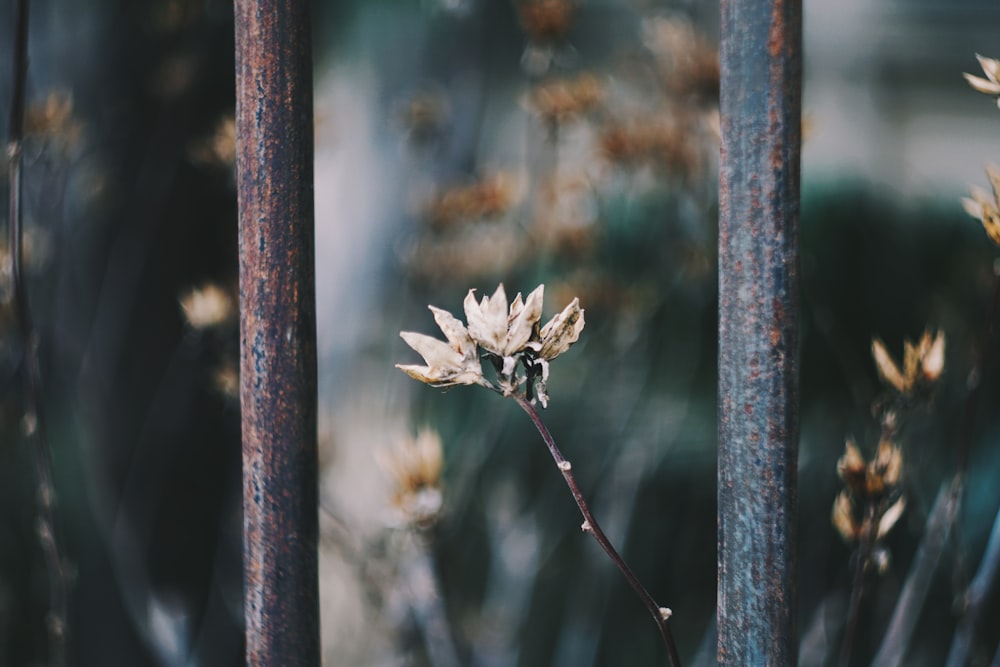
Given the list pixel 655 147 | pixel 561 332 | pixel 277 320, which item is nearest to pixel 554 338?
pixel 561 332

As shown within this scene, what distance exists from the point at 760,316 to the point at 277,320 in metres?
0.22

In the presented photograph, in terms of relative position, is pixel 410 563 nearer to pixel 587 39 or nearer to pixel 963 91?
pixel 587 39

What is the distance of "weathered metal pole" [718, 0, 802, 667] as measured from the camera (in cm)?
34

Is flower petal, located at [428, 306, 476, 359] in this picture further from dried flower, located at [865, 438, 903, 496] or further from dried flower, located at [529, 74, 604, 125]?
dried flower, located at [529, 74, 604, 125]

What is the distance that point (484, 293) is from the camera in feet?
3.78

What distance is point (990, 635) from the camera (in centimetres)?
109

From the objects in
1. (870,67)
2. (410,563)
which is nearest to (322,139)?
(410,563)

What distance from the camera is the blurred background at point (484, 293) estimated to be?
1105mm

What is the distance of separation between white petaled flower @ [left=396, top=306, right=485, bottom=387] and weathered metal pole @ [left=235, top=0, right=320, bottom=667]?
7 cm

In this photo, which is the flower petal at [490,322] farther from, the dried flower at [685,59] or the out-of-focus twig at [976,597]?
the dried flower at [685,59]

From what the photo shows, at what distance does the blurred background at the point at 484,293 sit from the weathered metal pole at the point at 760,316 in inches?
25.6

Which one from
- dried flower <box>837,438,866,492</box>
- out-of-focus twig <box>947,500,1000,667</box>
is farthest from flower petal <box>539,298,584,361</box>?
out-of-focus twig <box>947,500,1000,667</box>

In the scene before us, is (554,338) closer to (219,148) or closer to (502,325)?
(502,325)

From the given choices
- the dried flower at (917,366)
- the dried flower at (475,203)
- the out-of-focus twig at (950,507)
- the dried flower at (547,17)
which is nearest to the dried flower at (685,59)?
the dried flower at (547,17)
